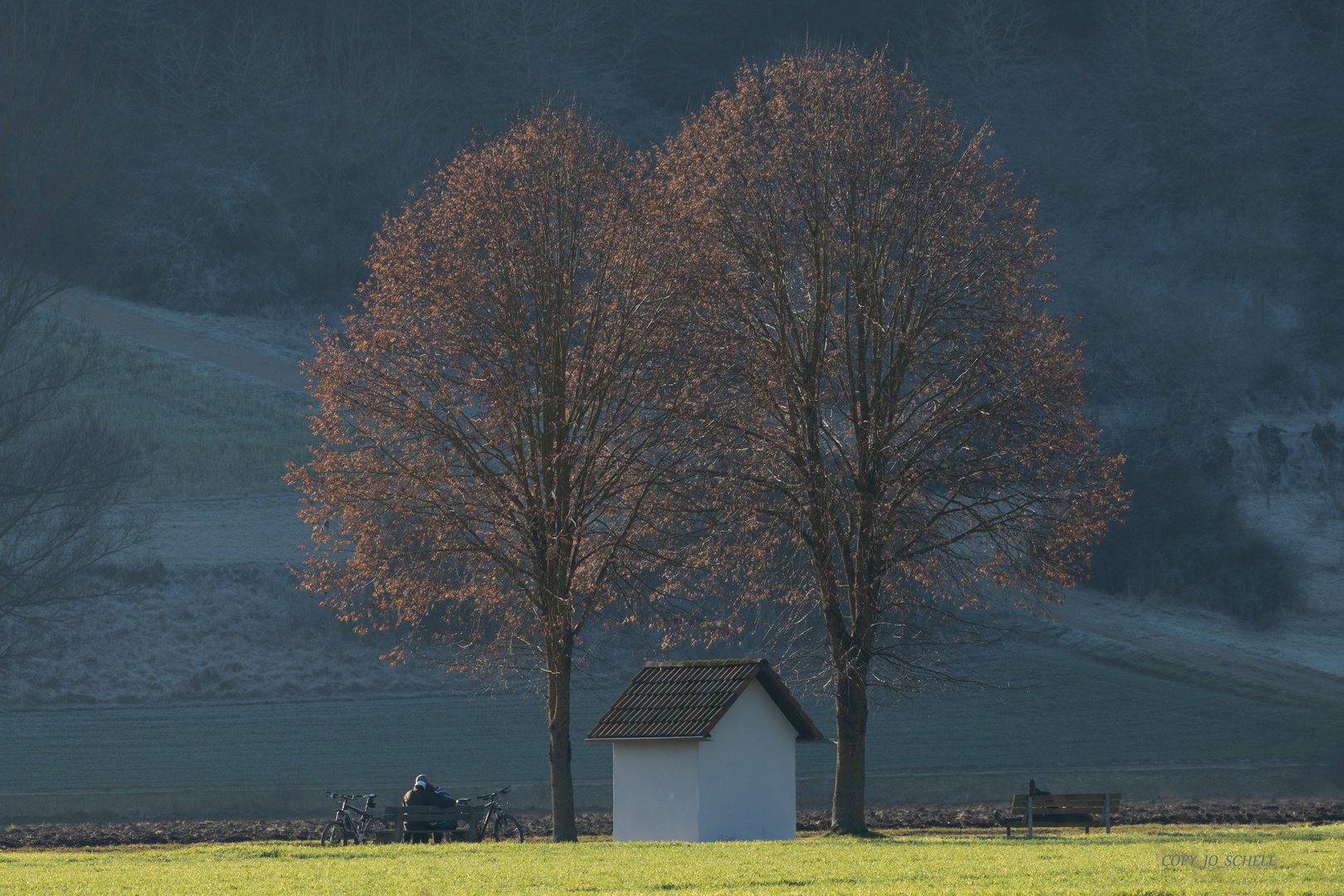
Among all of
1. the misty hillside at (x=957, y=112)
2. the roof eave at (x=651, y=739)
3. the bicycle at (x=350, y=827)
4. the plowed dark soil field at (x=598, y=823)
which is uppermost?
the misty hillside at (x=957, y=112)

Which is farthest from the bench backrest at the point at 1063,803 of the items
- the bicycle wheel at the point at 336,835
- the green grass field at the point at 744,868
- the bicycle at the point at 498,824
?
the bicycle wheel at the point at 336,835

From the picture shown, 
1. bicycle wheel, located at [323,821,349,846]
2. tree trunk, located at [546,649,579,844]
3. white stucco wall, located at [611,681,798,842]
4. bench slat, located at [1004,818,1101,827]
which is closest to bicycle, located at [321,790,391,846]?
bicycle wheel, located at [323,821,349,846]

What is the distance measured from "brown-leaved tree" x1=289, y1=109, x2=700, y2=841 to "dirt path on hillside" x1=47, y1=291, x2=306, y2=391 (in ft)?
149

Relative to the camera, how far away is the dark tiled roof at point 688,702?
2238cm

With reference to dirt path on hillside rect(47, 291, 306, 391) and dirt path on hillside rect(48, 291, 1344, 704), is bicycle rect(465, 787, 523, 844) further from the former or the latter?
dirt path on hillside rect(47, 291, 306, 391)

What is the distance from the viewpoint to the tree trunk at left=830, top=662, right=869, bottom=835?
2338cm

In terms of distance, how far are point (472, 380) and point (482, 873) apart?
10608mm

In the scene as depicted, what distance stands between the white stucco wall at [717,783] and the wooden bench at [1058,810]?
11.4ft

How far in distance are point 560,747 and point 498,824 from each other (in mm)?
1744

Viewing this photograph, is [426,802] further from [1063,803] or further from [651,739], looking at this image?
[1063,803]

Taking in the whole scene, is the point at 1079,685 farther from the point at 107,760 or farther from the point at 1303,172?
the point at 1303,172

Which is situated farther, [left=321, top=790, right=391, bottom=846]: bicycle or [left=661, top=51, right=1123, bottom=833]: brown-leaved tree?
[left=661, top=51, right=1123, bottom=833]: brown-leaved tree

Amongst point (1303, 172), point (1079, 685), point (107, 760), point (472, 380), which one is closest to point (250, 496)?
point (107, 760)

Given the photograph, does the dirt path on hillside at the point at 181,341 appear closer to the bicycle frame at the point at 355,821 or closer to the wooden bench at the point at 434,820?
the bicycle frame at the point at 355,821
